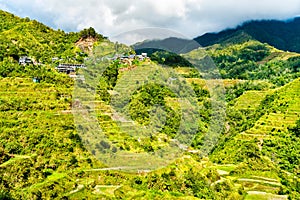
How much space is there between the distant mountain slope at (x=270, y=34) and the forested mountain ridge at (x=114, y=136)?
1939 inches

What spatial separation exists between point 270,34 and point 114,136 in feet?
261

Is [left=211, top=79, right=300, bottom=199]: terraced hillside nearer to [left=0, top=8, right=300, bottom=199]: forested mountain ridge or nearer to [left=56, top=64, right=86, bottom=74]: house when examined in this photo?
[left=0, top=8, right=300, bottom=199]: forested mountain ridge

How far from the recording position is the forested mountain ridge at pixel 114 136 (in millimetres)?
10594

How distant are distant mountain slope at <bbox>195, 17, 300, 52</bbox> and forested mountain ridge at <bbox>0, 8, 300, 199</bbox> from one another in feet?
162

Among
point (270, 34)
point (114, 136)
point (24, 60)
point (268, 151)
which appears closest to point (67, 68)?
point (24, 60)

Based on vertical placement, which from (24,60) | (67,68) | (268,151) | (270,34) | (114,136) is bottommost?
(268,151)

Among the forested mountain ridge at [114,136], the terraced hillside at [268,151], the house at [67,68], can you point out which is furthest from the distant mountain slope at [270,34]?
the house at [67,68]

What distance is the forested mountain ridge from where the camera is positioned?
1059 centimetres

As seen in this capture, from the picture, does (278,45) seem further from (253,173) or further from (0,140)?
(0,140)

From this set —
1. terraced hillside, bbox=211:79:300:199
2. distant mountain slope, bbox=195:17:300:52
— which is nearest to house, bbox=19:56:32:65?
terraced hillside, bbox=211:79:300:199

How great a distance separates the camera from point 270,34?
8744cm

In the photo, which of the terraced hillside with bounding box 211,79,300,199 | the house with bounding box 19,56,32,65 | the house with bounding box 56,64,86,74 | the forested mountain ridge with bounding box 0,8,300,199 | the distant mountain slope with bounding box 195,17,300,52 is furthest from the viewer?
the distant mountain slope with bounding box 195,17,300,52

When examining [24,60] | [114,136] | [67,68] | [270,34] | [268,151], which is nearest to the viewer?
[114,136]

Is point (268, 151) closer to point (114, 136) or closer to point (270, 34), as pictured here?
point (114, 136)
